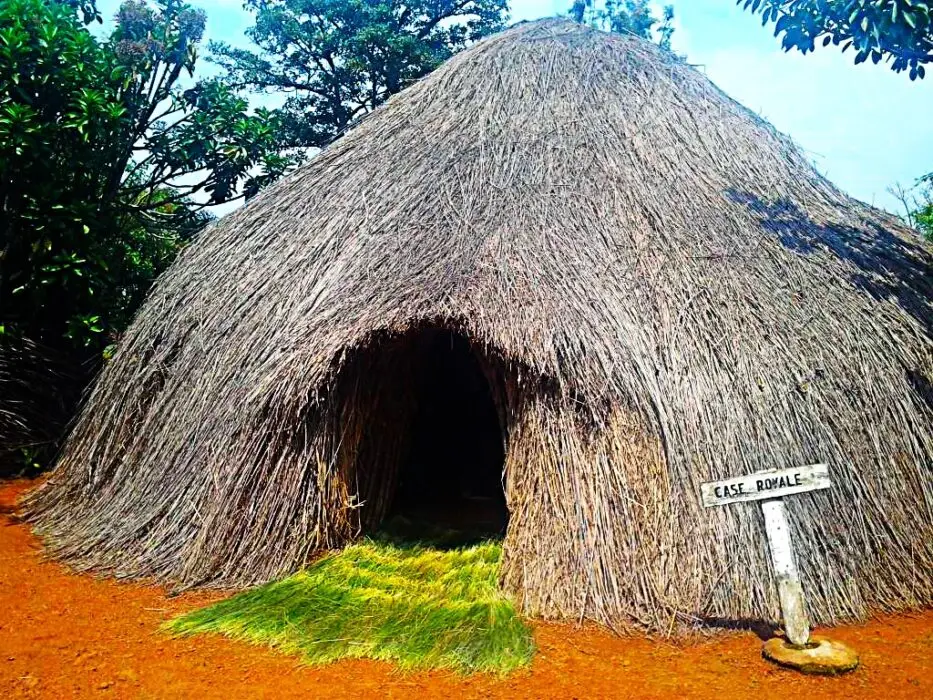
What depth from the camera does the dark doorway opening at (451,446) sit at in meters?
7.28

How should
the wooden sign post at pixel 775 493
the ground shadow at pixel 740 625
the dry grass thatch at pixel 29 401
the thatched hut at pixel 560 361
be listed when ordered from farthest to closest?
1. the dry grass thatch at pixel 29 401
2. the thatched hut at pixel 560 361
3. the ground shadow at pixel 740 625
4. the wooden sign post at pixel 775 493

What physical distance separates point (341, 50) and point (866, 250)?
46.3 feet

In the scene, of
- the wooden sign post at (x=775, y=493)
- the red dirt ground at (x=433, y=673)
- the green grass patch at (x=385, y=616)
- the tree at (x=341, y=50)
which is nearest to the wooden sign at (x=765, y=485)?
the wooden sign post at (x=775, y=493)

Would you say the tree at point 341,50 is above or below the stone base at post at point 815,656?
above

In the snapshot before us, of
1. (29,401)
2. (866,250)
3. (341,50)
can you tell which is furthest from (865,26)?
(341,50)

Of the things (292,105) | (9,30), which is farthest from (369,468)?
(292,105)

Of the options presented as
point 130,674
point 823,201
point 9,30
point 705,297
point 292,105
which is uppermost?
point 292,105

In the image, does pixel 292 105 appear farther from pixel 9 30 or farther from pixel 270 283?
pixel 270 283

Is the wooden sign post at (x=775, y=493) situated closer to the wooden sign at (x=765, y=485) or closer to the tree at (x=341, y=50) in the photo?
the wooden sign at (x=765, y=485)

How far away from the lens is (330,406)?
17.7 ft

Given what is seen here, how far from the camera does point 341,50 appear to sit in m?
17.4

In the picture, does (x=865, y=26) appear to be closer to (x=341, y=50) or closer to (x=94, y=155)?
(x=94, y=155)

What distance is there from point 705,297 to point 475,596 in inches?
103

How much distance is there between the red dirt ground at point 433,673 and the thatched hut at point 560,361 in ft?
0.79
